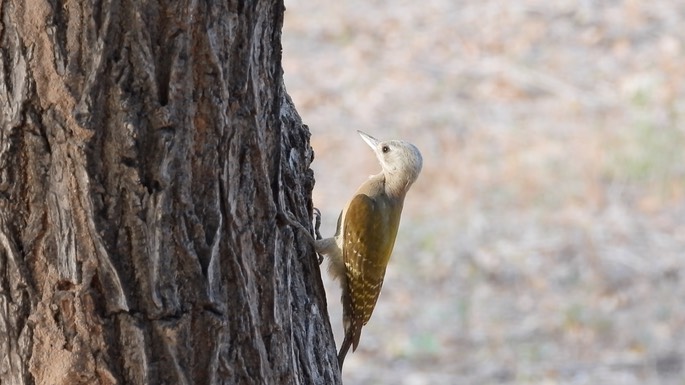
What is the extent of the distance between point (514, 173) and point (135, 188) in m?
6.92

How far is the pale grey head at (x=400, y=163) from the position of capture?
454cm

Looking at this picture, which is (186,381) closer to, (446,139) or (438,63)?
(446,139)

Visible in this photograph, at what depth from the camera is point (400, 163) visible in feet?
14.9

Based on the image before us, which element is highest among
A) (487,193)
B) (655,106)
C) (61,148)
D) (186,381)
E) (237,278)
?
(655,106)

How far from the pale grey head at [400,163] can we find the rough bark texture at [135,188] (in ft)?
6.50

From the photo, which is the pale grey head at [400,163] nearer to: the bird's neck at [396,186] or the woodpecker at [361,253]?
the bird's neck at [396,186]

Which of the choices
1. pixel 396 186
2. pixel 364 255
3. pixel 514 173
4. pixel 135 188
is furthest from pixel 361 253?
pixel 514 173

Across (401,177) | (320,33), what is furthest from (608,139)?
(401,177)

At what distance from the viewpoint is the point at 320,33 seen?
1228cm

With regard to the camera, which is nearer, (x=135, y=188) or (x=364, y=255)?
(x=135, y=188)

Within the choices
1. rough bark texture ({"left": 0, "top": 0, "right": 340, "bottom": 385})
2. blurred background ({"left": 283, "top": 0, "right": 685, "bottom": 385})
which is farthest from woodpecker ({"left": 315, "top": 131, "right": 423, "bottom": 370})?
blurred background ({"left": 283, "top": 0, "right": 685, "bottom": 385})

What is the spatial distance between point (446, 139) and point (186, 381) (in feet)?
24.1

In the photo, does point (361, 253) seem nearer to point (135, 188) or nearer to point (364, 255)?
point (364, 255)

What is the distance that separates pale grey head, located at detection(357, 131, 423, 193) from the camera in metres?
4.54
